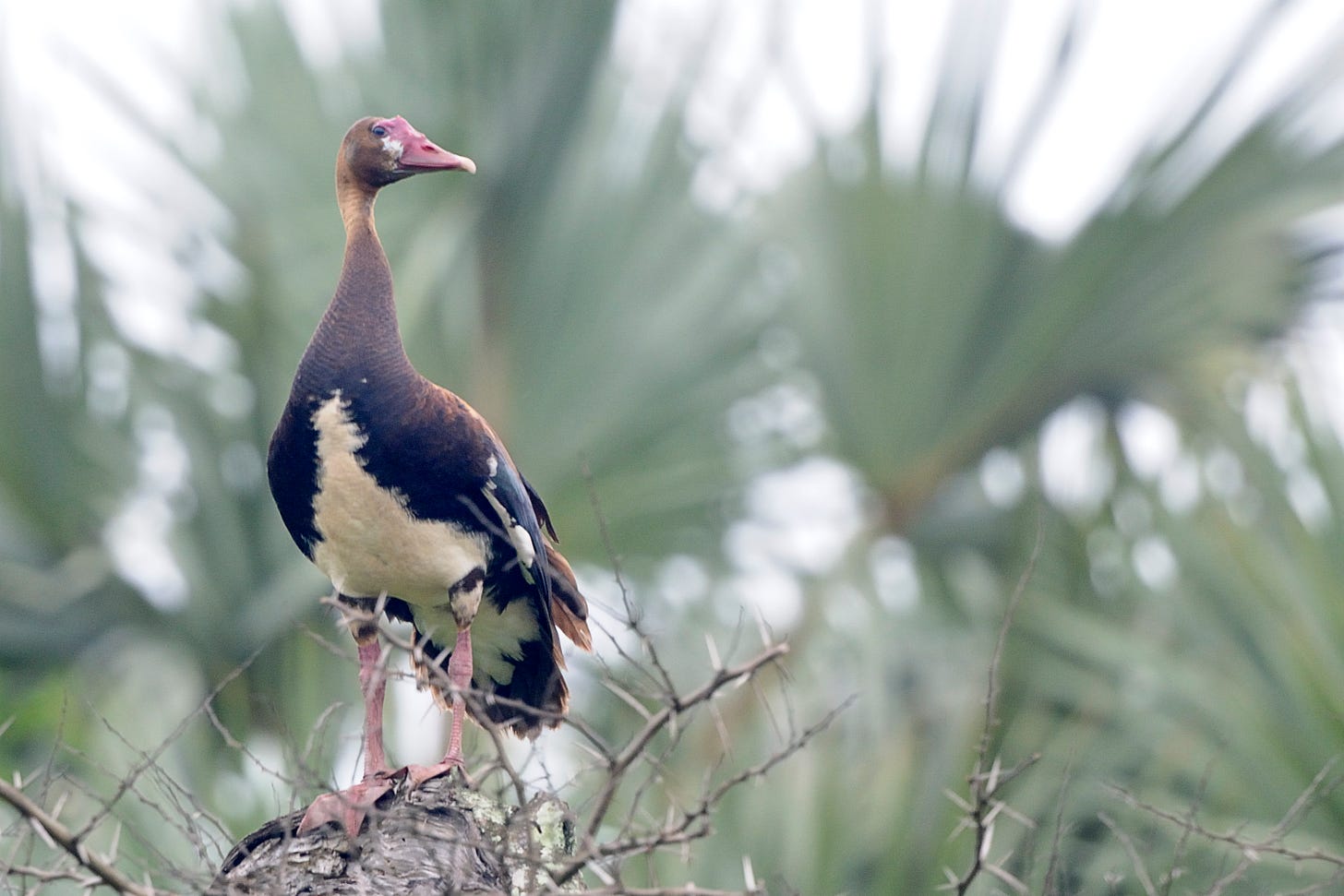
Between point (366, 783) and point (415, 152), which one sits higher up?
point (415, 152)

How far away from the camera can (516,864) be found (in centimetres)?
363

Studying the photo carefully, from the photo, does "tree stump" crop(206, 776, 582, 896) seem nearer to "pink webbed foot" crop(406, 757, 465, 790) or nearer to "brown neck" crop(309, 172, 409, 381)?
"pink webbed foot" crop(406, 757, 465, 790)

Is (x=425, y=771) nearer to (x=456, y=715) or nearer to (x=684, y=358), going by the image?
(x=456, y=715)

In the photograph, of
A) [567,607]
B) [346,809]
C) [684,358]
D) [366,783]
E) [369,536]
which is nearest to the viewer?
[346,809]

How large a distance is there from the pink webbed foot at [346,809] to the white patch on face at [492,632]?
0.91 m

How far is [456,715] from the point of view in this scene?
484 cm

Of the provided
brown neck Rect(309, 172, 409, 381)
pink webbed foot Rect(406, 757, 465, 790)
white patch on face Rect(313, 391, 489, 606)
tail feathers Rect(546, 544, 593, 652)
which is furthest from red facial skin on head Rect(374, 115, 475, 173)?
pink webbed foot Rect(406, 757, 465, 790)

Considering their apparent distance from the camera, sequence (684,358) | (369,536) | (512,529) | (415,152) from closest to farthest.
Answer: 1. (369,536)
2. (512,529)
3. (415,152)
4. (684,358)

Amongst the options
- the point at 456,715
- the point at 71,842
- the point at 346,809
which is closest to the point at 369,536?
the point at 456,715

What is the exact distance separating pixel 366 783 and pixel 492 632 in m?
1.03

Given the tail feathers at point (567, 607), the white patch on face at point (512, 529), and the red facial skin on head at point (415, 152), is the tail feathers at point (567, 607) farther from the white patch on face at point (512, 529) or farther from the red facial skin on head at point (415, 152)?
the red facial skin on head at point (415, 152)

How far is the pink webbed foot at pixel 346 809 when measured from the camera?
3.82 metres

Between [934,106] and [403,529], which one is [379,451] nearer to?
[403,529]

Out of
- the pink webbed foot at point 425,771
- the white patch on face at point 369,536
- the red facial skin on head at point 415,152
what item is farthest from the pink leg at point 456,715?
the red facial skin on head at point 415,152
